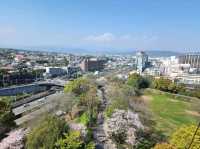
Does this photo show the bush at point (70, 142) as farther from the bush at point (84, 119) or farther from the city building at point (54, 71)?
the city building at point (54, 71)

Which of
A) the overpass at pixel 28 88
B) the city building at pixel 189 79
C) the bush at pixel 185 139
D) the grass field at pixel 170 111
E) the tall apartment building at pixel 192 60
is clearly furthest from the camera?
the tall apartment building at pixel 192 60

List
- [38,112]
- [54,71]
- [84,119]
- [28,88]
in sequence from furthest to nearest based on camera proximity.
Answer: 1. [54,71]
2. [28,88]
3. [38,112]
4. [84,119]

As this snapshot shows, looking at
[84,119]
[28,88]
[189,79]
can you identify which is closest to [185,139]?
[84,119]

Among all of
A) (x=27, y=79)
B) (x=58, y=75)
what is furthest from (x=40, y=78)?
(x=58, y=75)

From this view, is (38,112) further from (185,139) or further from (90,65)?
(90,65)

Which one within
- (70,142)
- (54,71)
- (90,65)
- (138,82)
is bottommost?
(90,65)

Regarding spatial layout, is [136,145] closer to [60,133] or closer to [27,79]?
[60,133]

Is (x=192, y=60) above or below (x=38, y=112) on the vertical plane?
below

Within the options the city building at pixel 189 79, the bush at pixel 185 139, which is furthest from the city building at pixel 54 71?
the bush at pixel 185 139
